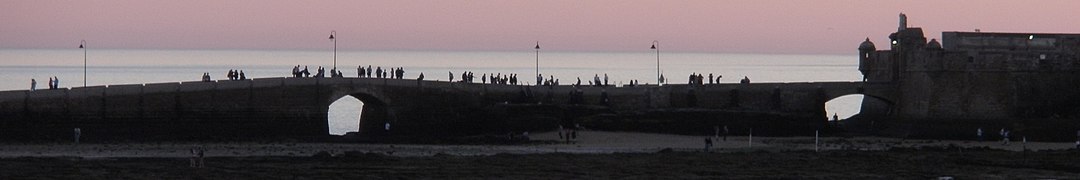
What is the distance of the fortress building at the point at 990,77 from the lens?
70500 mm

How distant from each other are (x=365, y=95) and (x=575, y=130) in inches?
259

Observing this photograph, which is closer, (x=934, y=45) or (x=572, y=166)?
(x=572, y=166)

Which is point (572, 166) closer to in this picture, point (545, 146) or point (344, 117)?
point (545, 146)

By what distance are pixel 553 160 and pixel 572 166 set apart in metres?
2.35

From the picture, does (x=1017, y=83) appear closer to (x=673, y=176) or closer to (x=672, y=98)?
(x=672, y=98)

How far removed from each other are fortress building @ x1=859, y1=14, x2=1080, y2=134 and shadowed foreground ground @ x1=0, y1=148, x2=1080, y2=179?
12044 mm

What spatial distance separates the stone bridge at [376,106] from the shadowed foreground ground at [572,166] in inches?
386

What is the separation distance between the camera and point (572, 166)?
52000 mm

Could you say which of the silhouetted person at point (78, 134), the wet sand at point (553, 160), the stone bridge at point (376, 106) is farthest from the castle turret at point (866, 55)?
the silhouetted person at point (78, 134)

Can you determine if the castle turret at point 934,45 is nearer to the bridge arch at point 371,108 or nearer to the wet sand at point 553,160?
the wet sand at point 553,160

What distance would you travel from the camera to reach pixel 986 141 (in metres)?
68.3

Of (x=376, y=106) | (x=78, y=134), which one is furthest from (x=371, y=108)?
(x=78, y=134)

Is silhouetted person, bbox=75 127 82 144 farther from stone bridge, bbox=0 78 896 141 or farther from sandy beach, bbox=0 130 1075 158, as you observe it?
sandy beach, bbox=0 130 1075 158

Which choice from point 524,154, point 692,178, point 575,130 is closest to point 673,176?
point 692,178
